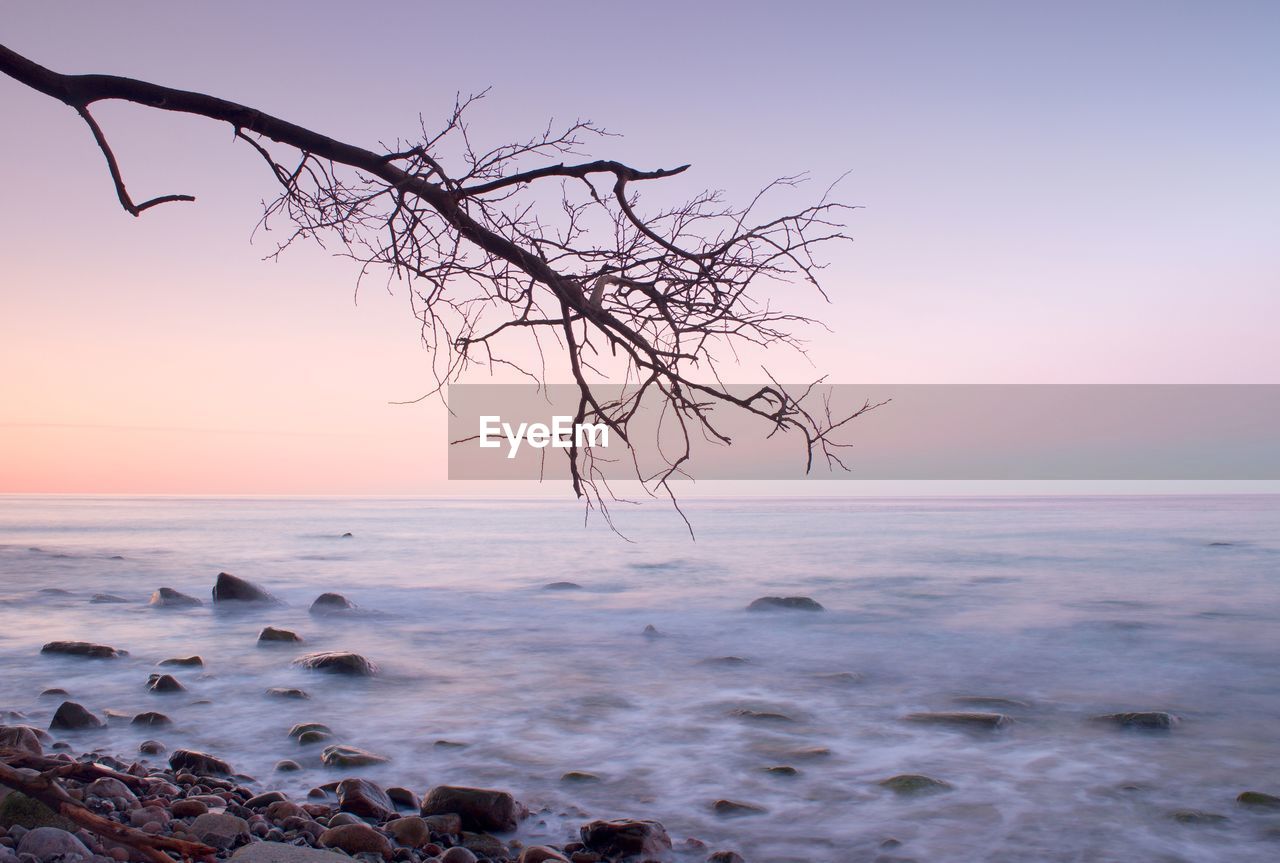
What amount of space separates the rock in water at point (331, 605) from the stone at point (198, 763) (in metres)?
7.99

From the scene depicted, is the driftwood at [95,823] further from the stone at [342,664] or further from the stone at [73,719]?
the stone at [342,664]

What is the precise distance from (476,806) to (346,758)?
1545mm

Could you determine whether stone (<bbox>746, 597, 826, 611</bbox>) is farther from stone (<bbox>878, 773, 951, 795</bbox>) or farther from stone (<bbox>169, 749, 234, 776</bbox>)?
stone (<bbox>169, 749, 234, 776</bbox>)

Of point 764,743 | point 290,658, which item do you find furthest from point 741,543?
point 764,743

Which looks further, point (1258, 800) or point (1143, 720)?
point (1143, 720)

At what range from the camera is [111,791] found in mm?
4367

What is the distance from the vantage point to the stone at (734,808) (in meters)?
5.32

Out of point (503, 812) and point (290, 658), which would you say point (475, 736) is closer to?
point (503, 812)

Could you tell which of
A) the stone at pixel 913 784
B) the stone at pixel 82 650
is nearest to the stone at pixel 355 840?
the stone at pixel 913 784

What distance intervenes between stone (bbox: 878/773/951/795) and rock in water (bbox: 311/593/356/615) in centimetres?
952

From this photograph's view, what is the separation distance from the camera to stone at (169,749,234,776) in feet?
18.1

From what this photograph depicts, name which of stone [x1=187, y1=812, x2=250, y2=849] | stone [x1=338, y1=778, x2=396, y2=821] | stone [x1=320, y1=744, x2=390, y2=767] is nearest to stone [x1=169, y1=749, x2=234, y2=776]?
stone [x1=320, y1=744, x2=390, y2=767]

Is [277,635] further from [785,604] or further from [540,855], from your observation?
[540,855]

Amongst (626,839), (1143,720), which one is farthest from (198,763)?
(1143,720)
